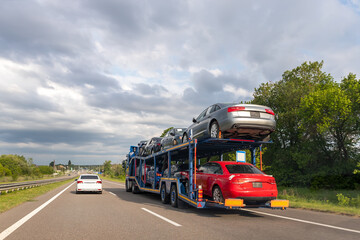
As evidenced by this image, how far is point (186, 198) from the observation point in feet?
34.2

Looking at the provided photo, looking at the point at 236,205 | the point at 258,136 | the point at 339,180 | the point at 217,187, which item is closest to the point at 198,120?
the point at 258,136

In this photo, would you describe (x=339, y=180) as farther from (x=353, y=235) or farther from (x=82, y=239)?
(x=82, y=239)

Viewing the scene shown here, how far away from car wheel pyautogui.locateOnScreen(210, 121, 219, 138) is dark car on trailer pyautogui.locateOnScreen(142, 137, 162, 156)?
6.20m

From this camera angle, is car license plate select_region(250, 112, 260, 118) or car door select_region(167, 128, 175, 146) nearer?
car license plate select_region(250, 112, 260, 118)

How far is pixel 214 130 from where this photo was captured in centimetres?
1048

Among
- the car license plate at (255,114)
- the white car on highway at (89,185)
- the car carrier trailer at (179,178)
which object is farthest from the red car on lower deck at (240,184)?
the white car on highway at (89,185)

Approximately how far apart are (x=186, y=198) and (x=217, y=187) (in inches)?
59.7

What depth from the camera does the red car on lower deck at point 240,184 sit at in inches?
337

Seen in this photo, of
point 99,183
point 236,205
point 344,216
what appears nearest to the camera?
point 236,205

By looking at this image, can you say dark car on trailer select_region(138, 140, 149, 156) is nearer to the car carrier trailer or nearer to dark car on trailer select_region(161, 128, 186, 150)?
the car carrier trailer

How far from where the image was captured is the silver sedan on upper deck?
9.49m

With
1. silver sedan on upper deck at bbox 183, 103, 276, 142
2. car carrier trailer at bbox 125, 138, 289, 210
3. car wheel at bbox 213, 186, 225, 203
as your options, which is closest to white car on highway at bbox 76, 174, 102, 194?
car carrier trailer at bbox 125, 138, 289, 210

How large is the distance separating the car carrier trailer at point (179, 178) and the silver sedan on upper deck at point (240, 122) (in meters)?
0.31

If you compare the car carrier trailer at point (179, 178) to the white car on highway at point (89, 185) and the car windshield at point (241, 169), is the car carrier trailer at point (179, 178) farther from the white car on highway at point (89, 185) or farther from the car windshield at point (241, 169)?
the white car on highway at point (89, 185)
